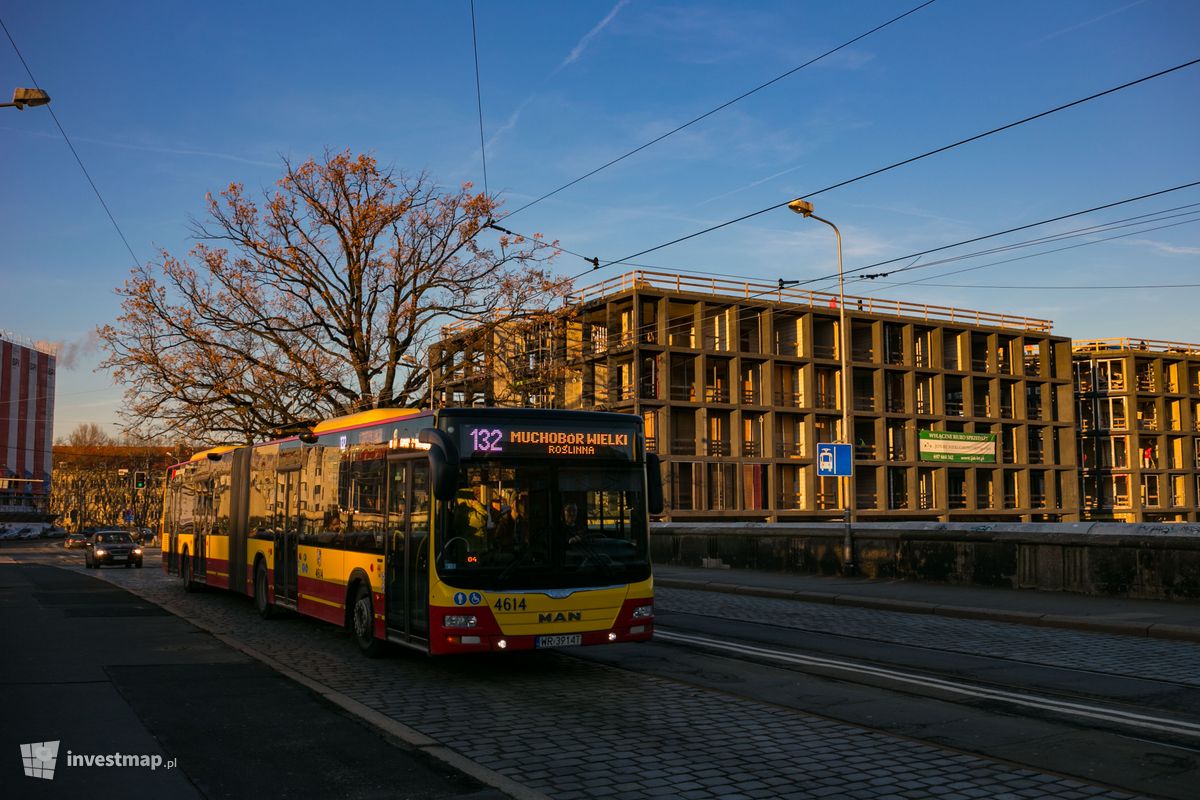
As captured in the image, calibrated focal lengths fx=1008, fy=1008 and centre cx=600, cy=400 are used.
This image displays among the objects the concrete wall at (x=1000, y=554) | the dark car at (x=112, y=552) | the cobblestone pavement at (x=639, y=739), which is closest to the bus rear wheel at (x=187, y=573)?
the cobblestone pavement at (x=639, y=739)

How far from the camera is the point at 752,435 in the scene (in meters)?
52.8

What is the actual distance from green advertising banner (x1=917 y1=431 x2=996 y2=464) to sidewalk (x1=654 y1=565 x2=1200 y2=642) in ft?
116

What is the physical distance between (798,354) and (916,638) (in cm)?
4167

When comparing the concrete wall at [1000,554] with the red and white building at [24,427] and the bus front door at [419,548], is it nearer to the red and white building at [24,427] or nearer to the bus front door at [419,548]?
the bus front door at [419,548]

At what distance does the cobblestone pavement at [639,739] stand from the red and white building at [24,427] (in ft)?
380

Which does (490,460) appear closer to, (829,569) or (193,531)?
(193,531)

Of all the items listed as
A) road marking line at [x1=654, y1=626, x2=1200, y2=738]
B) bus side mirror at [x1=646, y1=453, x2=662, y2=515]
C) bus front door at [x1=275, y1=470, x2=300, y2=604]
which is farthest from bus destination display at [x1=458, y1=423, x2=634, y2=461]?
bus front door at [x1=275, y1=470, x2=300, y2=604]

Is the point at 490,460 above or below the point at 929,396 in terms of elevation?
below

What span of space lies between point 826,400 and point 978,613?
134 ft

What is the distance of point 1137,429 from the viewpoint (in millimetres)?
67375

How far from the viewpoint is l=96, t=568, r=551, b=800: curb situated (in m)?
5.97

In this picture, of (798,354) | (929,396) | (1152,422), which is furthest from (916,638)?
(1152,422)

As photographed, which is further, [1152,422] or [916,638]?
[1152,422]

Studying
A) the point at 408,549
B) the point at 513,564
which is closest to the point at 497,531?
the point at 513,564
